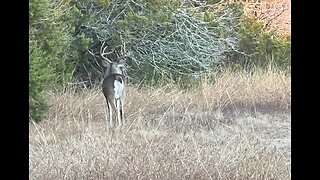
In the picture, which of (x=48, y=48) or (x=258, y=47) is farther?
(x=258, y=47)

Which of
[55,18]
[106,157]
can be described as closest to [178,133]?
[106,157]

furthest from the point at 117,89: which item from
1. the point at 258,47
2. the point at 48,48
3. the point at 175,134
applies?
the point at 258,47

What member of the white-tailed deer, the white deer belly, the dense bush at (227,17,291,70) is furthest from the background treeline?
the white deer belly

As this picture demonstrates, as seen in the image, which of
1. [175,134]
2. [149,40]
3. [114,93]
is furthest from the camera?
[149,40]

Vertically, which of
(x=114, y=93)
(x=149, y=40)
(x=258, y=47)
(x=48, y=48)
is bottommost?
(x=258, y=47)

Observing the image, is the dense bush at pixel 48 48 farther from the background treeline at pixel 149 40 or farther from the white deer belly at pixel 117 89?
the white deer belly at pixel 117 89

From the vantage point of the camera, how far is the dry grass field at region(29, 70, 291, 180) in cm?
497

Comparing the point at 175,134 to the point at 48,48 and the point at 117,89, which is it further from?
the point at 48,48

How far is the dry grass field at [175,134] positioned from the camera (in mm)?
4969

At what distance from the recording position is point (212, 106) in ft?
32.3

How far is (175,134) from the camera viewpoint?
6.97m

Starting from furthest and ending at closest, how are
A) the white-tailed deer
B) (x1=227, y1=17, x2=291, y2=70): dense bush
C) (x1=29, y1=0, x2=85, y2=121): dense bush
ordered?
(x1=227, y1=17, x2=291, y2=70): dense bush < the white-tailed deer < (x1=29, y1=0, x2=85, y2=121): dense bush

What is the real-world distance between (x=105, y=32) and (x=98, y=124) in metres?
3.67

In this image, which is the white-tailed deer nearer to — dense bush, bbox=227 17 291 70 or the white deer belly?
the white deer belly
